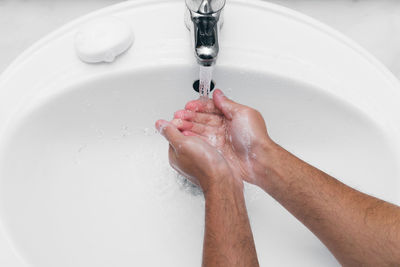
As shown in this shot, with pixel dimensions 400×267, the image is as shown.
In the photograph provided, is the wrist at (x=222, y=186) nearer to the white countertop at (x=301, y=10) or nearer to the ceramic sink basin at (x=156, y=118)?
the ceramic sink basin at (x=156, y=118)

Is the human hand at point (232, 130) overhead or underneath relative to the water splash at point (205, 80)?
underneath

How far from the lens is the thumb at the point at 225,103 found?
2.11 ft

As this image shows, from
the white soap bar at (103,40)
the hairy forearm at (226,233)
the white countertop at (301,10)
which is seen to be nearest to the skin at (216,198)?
the hairy forearm at (226,233)

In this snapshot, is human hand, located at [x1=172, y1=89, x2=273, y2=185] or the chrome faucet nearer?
the chrome faucet

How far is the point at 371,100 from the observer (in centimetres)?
60

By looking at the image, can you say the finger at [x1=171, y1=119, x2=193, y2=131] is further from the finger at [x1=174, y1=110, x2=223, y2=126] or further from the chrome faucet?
the chrome faucet

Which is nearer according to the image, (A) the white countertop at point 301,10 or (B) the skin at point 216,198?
(B) the skin at point 216,198

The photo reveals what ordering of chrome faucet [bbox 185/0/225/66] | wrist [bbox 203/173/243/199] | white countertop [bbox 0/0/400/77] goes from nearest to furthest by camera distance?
1. chrome faucet [bbox 185/0/225/66]
2. wrist [bbox 203/173/243/199]
3. white countertop [bbox 0/0/400/77]

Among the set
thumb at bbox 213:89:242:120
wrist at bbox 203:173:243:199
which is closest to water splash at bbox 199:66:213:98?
thumb at bbox 213:89:242:120

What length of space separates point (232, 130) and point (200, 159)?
83 millimetres

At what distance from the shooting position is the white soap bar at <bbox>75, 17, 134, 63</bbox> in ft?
1.90

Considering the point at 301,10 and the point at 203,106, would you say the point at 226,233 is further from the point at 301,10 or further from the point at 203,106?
the point at 301,10

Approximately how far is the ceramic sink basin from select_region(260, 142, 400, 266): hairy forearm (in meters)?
0.05

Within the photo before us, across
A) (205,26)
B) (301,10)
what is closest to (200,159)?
(205,26)
